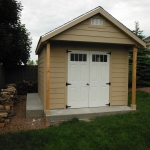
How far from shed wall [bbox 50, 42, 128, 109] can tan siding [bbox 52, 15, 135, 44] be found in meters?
0.61

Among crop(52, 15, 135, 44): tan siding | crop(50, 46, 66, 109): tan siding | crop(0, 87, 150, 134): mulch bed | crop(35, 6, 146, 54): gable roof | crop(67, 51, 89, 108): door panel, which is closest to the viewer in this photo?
crop(0, 87, 150, 134): mulch bed

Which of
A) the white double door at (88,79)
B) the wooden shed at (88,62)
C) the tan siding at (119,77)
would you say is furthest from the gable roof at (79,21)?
the white double door at (88,79)

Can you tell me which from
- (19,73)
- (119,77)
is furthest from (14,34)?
(119,77)

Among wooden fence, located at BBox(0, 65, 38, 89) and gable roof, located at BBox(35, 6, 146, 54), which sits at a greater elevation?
gable roof, located at BBox(35, 6, 146, 54)

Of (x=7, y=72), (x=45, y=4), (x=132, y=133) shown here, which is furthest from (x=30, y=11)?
(x=132, y=133)

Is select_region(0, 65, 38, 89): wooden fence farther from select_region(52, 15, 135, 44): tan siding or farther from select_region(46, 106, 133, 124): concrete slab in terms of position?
select_region(52, 15, 135, 44): tan siding

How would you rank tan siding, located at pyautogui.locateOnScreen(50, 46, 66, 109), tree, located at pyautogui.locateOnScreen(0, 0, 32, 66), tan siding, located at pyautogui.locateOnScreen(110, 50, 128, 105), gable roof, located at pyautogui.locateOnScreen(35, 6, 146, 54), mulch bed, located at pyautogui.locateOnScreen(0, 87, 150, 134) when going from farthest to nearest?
tree, located at pyautogui.locateOnScreen(0, 0, 32, 66) → tan siding, located at pyautogui.locateOnScreen(110, 50, 128, 105) → tan siding, located at pyautogui.locateOnScreen(50, 46, 66, 109) → gable roof, located at pyautogui.locateOnScreen(35, 6, 146, 54) → mulch bed, located at pyautogui.locateOnScreen(0, 87, 150, 134)

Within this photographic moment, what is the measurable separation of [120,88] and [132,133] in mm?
2630

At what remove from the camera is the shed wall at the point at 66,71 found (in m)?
5.82

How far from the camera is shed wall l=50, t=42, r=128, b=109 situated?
5816 millimetres

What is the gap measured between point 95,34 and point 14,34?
5.15 m

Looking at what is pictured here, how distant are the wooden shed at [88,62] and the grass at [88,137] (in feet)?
3.78

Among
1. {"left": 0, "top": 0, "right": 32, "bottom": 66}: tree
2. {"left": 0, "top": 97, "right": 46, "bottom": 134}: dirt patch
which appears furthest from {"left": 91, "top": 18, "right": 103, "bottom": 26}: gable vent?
{"left": 0, "top": 0, "right": 32, "bottom": 66}: tree

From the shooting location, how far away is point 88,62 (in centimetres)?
617
